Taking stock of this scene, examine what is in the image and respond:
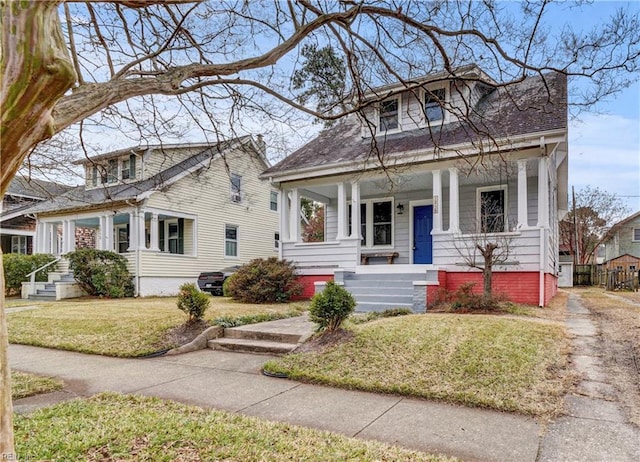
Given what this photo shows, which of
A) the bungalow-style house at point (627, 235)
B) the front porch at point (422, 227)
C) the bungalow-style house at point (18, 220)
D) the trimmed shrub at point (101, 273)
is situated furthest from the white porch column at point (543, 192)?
the bungalow-style house at point (627, 235)

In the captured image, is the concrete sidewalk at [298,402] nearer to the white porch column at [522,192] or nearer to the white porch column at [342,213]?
the white porch column at [342,213]

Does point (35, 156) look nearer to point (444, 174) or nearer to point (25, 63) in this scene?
point (25, 63)

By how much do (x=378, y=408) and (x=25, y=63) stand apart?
147 inches

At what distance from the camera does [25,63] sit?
2.03 m

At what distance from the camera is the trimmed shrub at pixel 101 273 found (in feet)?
51.3

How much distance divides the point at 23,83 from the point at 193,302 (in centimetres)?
579

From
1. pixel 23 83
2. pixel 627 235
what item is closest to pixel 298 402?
pixel 23 83

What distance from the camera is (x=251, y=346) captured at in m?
6.58

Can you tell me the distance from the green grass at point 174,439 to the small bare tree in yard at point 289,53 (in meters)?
2.20

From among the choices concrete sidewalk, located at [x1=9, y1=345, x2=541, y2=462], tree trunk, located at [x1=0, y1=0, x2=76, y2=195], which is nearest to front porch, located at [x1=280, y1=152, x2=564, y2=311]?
concrete sidewalk, located at [x1=9, y1=345, x2=541, y2=462]

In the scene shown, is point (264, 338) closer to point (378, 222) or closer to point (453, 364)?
point (453, 364)

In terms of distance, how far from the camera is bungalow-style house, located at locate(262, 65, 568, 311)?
31.9 ft

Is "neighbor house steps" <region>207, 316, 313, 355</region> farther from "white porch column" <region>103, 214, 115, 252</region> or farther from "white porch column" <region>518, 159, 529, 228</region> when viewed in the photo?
"white porch column" <region>103, 214, 115, 252</region>

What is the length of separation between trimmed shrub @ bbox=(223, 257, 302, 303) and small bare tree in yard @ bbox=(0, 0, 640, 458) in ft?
19.0
